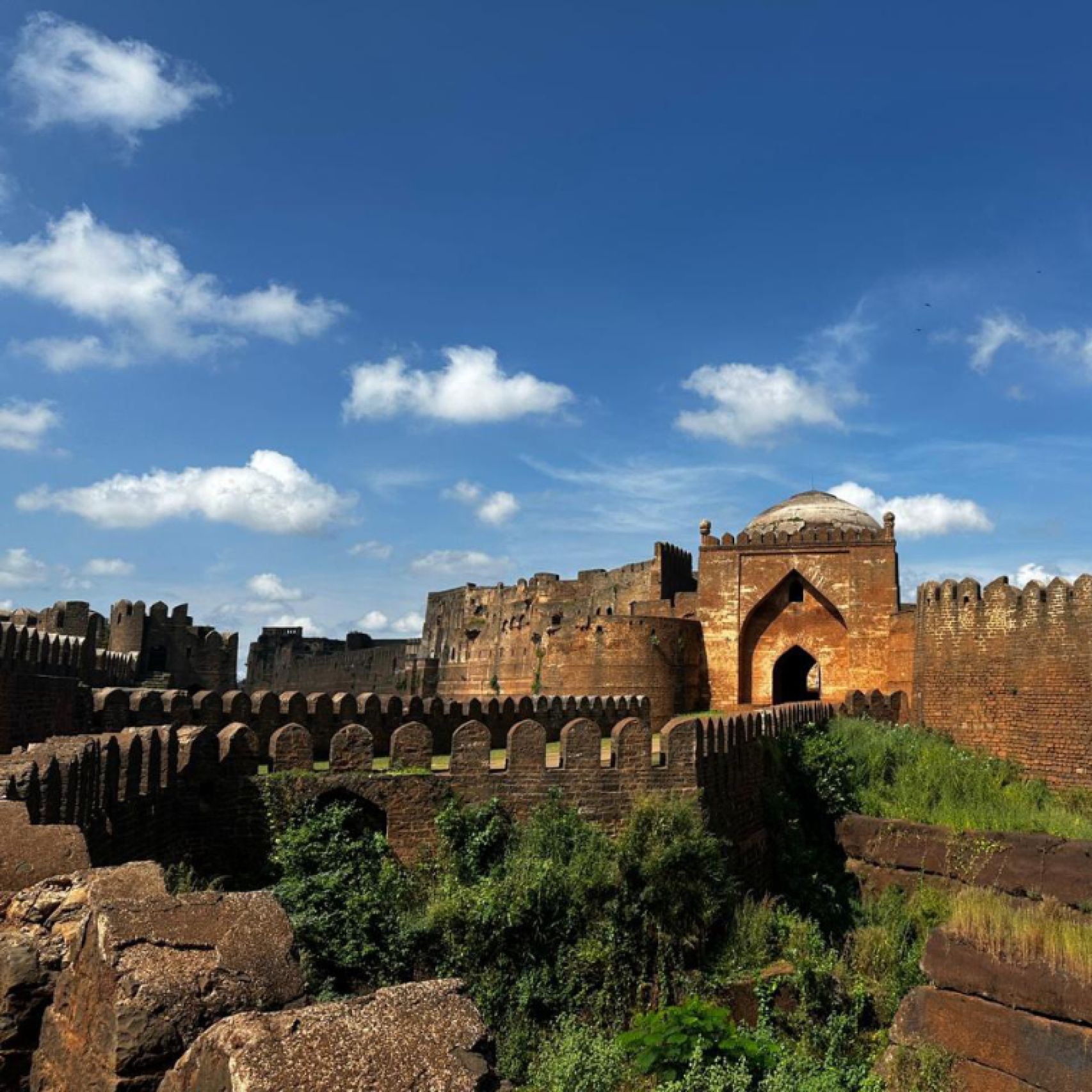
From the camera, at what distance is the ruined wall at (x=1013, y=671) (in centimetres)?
1883

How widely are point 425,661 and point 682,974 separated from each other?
30005 mm

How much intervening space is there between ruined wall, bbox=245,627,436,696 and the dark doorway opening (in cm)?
1575

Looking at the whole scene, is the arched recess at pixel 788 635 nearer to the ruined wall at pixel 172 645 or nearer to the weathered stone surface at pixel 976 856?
the weathered stone surface at pixel 976 856

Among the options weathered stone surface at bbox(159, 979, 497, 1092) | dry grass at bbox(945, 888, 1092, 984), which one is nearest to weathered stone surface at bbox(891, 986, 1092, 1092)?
dry grass at bbox(945, 888, 1092, 984)

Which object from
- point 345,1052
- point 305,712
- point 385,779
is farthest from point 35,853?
point 305,712

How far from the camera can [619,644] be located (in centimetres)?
2591

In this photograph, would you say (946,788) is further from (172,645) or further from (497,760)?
(172,645)

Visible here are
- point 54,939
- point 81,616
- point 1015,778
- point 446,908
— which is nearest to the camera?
point 54,939

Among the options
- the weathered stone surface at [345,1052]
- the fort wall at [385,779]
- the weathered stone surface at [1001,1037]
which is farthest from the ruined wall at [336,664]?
the weathered stone surface at [345,1052]

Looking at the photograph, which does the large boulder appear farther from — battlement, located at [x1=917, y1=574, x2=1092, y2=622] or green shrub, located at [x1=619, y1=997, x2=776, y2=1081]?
battlement, located at [x1=917, y1=574, x2=1092, y2=622]

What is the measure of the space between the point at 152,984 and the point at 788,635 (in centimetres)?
2479

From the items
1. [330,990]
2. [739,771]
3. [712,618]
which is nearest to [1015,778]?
[739,771]

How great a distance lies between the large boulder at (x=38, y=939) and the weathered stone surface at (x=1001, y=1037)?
24.7 ft

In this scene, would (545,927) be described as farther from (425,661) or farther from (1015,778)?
(425,661)
